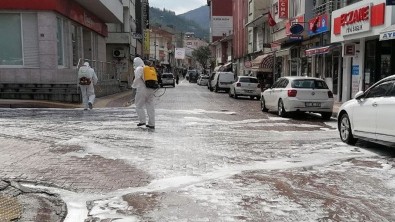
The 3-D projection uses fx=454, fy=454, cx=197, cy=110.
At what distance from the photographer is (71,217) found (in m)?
4.80

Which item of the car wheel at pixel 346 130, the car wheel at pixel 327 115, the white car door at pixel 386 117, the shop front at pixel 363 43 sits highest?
the shop front at pixel 363 43

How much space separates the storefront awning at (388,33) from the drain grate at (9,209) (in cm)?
1275

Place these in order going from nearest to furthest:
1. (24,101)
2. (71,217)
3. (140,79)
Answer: (71,217)
(140,79)
(24,101)

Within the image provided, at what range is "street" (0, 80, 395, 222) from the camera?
16.5 ft

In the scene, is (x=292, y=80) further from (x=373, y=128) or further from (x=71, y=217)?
(x=71, y=217)

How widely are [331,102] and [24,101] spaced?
11303 millimetres

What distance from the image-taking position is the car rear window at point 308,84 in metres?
15.6

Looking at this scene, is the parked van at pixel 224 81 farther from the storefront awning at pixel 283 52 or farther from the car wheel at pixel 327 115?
the car wheel at pixel 327 115

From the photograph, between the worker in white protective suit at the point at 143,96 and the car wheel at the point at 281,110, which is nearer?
the worker in white protective suit at the point at 143,96

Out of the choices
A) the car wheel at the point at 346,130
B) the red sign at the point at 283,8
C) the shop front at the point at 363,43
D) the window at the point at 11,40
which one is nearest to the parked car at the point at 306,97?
the shop front at the point at 363,43

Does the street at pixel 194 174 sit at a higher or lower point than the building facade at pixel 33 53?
lower

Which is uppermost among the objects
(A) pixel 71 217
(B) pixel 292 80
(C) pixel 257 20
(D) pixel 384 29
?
(C) pixel 257 20

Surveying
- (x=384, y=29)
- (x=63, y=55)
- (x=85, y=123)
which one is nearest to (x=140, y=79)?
(x=85, y=123)

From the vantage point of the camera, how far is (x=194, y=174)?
667 centimetres
